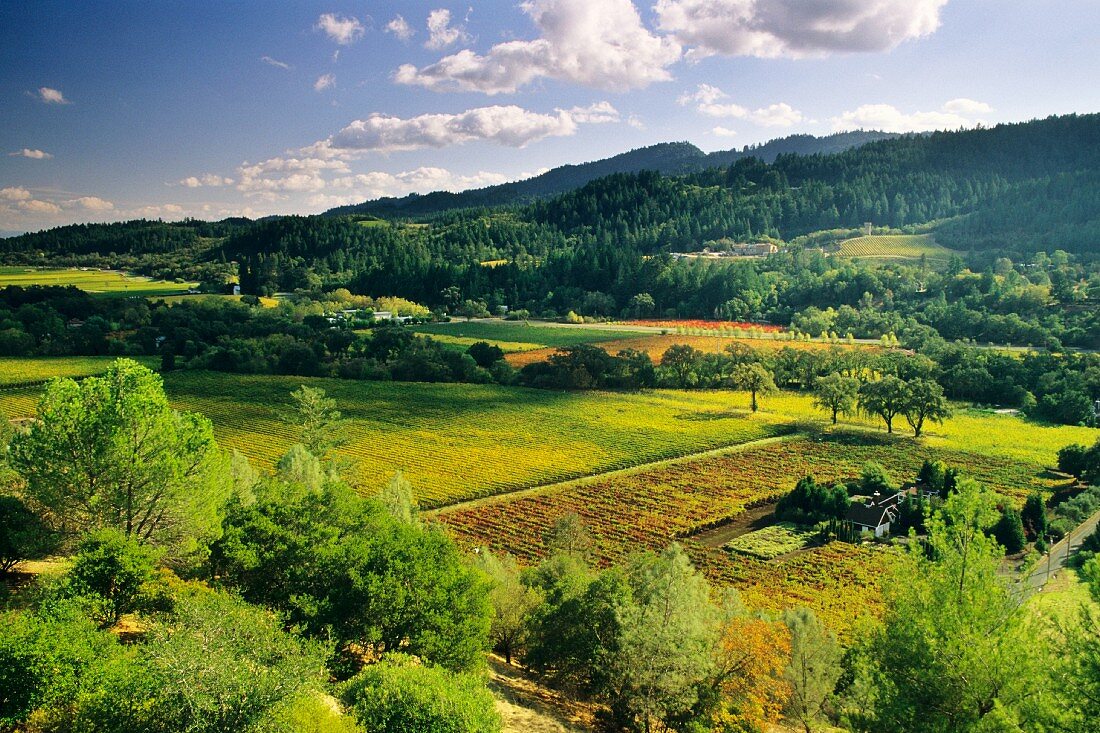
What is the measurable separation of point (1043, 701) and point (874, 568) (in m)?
25.8

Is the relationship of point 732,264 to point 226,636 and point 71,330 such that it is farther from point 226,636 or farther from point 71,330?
point 226,636

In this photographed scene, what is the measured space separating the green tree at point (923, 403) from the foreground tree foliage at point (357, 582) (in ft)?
168

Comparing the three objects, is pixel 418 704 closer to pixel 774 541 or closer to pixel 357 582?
pixel 357 582

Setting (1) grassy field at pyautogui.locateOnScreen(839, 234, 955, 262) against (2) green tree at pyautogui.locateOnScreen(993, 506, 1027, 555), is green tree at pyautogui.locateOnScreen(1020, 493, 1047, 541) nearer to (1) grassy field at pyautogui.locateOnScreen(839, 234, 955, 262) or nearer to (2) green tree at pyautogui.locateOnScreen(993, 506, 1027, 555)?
(2) green tree at pyautogui.locateOnScreen(993, 506, 1027, 555)

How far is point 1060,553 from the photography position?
38.1m

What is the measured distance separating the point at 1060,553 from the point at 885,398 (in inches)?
1023

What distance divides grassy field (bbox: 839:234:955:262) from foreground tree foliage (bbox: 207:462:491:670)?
5937 inches

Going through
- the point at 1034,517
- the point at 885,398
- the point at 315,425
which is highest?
the point at 885,398

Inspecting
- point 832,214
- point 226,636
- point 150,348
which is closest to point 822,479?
point 226,636

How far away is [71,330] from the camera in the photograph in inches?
3425

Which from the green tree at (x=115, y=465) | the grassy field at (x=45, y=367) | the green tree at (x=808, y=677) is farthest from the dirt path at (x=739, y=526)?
the grassy field at (x=45, y=367)

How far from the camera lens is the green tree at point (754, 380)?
72188 mm

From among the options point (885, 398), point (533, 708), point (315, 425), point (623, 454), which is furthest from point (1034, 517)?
point (315, 425)

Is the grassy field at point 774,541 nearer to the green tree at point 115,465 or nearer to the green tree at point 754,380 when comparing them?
the green tree at point 115,465
